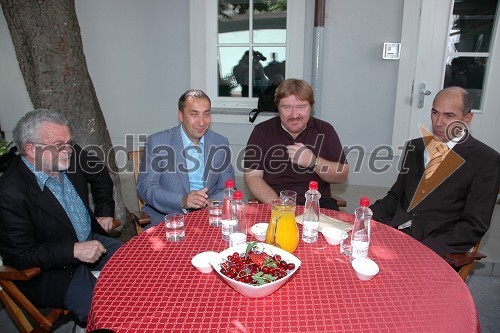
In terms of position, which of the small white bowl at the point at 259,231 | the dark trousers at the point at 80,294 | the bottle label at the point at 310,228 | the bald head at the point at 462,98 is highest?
the bald head at the point at 462,98

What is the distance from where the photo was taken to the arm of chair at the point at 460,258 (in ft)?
5.58

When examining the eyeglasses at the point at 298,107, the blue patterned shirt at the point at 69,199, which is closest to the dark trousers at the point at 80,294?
the blue patterned shirt at the point at 69,199

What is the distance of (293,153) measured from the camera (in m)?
2.47

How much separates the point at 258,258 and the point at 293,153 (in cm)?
125

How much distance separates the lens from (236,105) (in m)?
4.77

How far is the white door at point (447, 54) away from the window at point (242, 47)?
3.69ft

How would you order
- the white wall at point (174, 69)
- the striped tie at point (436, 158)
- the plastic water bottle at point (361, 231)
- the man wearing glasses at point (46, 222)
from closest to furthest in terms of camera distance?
1. the plastic water bottle at point (361, 231)
2. the man wearing glasses at point (46, 222)
3. the striped tie at point (436, 158)
4. the white wall at point (174, 69)

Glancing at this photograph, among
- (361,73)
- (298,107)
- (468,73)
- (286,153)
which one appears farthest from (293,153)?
(468,73)

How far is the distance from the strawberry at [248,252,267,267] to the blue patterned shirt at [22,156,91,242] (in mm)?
1118

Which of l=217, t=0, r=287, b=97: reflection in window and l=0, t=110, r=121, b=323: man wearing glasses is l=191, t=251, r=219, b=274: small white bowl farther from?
l=217, t=0, r=287, b=97: reflection in window

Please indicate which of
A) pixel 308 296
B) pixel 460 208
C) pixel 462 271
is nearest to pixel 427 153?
pixel 460 208

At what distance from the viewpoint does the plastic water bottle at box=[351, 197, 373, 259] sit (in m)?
1.50

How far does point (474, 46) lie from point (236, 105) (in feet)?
8.62

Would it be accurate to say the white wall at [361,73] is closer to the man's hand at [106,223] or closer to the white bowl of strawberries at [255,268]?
the man's hand at [106,223]
